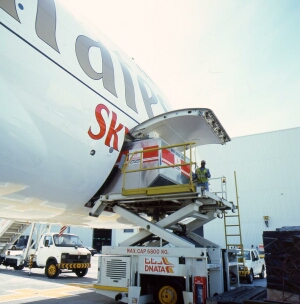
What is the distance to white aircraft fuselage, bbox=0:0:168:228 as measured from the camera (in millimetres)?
4977

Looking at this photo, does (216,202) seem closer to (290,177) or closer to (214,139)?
(214,139)

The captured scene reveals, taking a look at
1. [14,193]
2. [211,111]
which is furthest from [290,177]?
[14,193]

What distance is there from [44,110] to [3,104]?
79cm

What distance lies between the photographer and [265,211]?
27.0 metres

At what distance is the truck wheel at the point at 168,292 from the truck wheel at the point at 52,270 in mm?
8284

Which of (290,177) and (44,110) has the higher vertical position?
(290,177)

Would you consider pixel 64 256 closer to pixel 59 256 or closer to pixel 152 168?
pixel 59 256

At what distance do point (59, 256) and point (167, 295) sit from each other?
855 centimetres

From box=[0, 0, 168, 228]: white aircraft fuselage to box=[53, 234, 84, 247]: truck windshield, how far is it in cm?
748

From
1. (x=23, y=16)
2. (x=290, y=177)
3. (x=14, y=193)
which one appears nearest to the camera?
(x=23, y=16)

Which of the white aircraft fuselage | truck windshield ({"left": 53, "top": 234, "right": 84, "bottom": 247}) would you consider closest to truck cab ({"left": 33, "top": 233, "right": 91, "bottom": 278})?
truck windshield ({"left": 53, "top": 234, "right": 84, "bottom": 247})

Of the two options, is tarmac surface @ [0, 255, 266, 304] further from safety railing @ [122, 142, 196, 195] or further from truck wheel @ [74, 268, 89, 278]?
safety railing @ [122, 142, 196, 195]

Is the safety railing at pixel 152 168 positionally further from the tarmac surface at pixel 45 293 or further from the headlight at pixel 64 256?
the headlight at pixel 64 256

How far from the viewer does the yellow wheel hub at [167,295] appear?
675 centimetres
